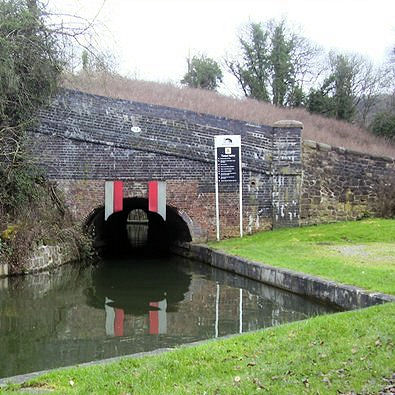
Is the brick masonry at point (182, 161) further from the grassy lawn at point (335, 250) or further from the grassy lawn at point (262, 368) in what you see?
the grassy lawn at point (262, 368)

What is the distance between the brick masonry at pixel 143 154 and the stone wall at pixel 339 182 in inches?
66.1

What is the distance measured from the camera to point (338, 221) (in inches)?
699

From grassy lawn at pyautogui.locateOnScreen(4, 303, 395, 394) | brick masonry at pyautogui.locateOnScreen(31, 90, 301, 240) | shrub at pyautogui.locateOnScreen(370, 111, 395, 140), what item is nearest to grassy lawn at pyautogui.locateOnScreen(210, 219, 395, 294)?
brick masonry at pyautogui.locateOnScreen(31, 90, 301, 240)

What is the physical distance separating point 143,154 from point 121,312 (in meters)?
7.84

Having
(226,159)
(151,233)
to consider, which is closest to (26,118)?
(226,159)

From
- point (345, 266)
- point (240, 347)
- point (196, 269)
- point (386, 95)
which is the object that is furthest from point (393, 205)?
point (386, 95)

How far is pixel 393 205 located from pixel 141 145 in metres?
8.88

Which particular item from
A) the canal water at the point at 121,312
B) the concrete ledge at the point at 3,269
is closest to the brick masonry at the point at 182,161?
the canal water at the point at 121,312

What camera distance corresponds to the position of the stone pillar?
55.5ft

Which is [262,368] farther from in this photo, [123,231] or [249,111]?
[249,111]

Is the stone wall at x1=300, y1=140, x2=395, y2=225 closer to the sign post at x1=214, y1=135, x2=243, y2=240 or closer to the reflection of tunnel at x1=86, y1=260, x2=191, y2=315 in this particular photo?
the sign post at x1=214, y1=135, x2=243, y2=240

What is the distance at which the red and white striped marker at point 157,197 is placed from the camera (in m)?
16.0

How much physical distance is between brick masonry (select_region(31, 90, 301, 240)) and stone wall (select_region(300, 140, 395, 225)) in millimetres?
1680

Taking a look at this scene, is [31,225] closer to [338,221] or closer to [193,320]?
[193,320]
